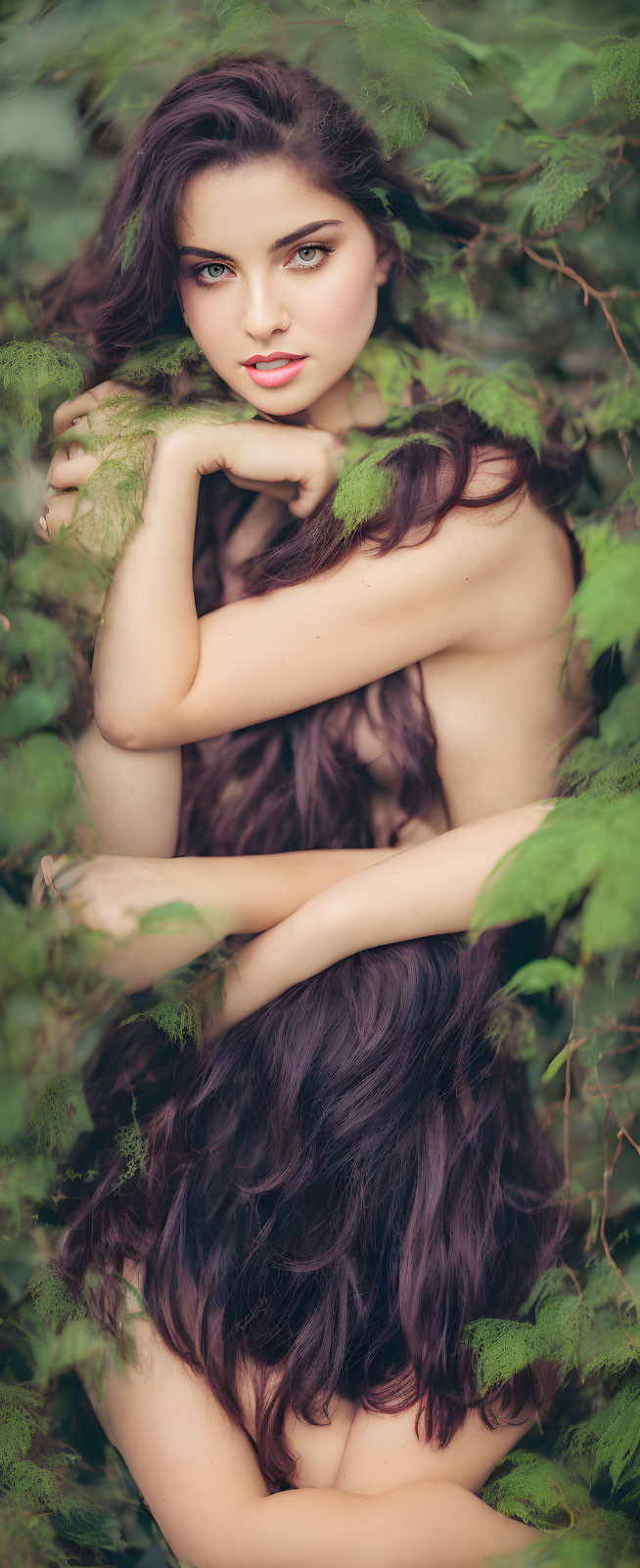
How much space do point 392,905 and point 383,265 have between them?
656mm

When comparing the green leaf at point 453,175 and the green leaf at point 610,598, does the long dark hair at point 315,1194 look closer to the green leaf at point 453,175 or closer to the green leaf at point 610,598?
the green leaf at point 610,598

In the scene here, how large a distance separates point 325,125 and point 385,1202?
1083 millimetres

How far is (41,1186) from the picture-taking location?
123cm

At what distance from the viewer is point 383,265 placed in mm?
1190

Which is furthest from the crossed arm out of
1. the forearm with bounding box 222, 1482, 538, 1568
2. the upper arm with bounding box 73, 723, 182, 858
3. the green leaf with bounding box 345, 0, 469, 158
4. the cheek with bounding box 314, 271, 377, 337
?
the green leaf with bounding box 345, 0, 469, 158

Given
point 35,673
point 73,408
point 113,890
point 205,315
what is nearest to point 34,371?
point 73,408

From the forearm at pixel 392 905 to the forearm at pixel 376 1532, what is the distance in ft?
1.70

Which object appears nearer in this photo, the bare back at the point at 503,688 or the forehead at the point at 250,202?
the forehead at the point at 250,202

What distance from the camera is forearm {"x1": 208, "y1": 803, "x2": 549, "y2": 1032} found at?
1.19m

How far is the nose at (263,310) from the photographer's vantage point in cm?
112

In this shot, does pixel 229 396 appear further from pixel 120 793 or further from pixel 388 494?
pixel 120 793

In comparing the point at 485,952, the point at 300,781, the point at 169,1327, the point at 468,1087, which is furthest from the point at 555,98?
the point at 169,1327

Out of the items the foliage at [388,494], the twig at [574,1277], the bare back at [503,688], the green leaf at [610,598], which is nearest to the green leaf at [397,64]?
the foliage at [388,494]

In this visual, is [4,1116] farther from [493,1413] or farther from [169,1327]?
[493,1413]
